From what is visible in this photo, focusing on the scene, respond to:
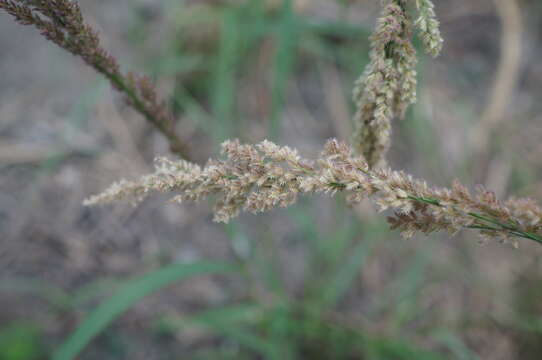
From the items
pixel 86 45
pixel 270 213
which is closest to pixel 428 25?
pixel 86 45

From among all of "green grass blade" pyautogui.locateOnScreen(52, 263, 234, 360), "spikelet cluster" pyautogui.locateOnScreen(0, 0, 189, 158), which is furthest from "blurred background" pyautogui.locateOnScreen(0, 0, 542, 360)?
"spikelet cluster" pyautogui.locateOnScreen(0, 0, 189, 158)

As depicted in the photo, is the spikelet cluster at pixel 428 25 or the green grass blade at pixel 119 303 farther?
the green grass blade at pixel 119 303

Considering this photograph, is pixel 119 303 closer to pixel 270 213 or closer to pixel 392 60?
pixel 392 60

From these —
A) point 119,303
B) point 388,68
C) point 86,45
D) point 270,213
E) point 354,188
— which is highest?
point 270,213

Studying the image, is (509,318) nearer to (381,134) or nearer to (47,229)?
(381,134)

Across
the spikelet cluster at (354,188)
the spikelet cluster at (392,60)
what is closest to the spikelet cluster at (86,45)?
the spikelet cluster at (354,188)

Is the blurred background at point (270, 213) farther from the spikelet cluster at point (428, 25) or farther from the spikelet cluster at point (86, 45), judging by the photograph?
the spikelet cluster at point (428, 25)

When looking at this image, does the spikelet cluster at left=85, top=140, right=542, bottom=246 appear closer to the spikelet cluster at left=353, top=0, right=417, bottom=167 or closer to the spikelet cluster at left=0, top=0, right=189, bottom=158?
the spikelet cluster at left=353, top=0, right=417, bottom=167
